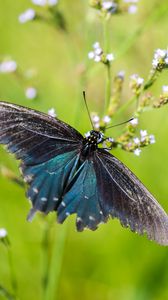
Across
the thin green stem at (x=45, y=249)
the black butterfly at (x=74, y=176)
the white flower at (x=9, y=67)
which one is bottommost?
the thin green stem at (x=45, y=249)

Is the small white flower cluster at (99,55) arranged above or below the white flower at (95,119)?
above

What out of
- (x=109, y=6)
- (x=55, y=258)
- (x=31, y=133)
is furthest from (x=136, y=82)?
(x=55, y=258)

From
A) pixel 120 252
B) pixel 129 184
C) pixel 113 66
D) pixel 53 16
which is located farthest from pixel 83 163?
pixel 113 66

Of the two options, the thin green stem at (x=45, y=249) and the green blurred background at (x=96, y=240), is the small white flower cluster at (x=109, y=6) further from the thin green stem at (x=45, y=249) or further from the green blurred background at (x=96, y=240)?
the thin green stem at (x=45, y=249)

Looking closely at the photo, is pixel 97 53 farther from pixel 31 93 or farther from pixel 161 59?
pixel 31 93

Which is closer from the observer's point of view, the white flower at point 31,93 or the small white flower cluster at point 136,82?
the small white flower cluster at point 136,82

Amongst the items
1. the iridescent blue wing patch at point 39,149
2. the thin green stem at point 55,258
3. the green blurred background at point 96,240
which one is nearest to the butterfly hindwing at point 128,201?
the iridescent blue wing patch at point 39,149

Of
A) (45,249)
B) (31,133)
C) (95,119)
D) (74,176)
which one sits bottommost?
(45,249)
